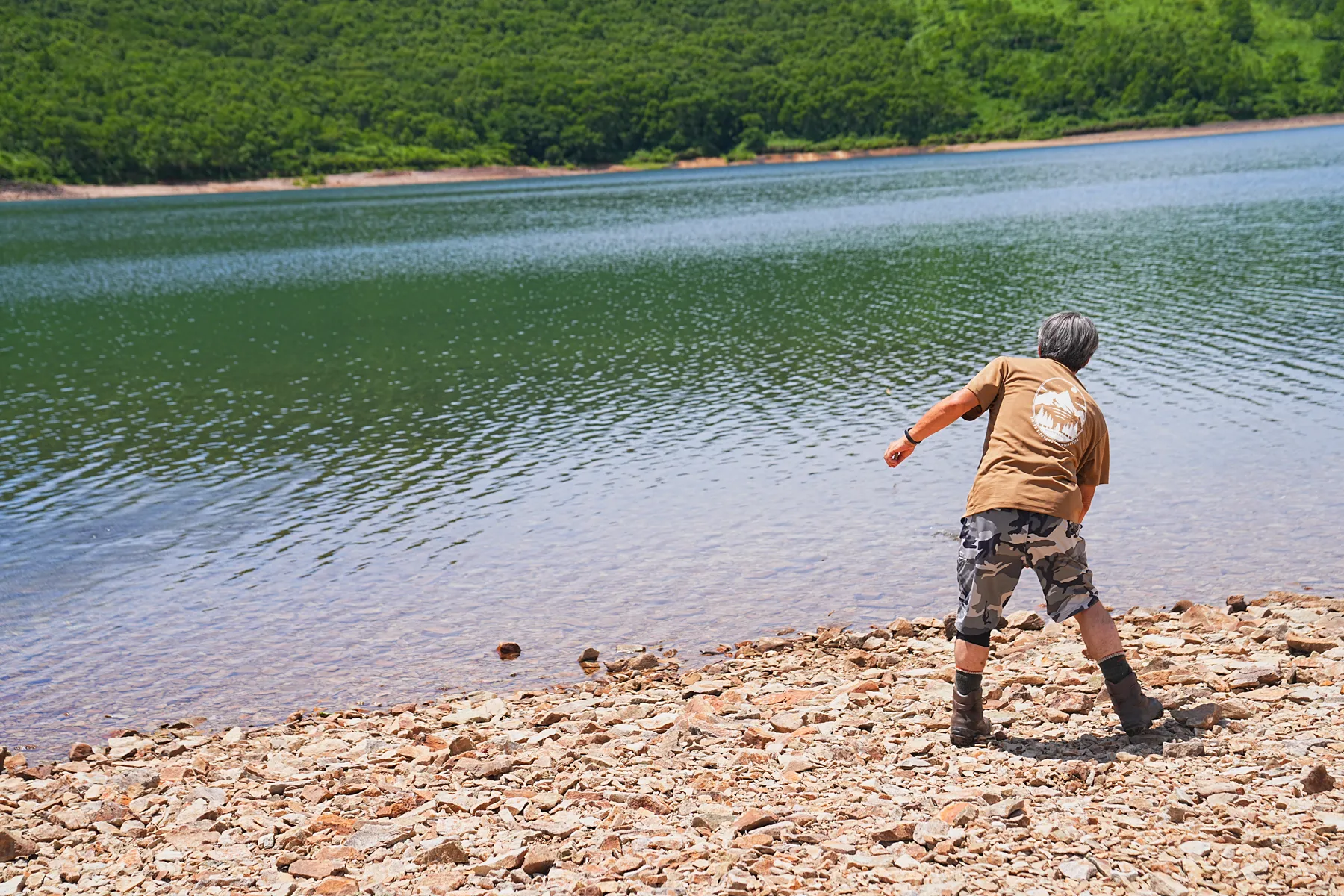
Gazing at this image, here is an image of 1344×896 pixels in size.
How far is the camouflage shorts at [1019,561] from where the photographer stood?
697 cm

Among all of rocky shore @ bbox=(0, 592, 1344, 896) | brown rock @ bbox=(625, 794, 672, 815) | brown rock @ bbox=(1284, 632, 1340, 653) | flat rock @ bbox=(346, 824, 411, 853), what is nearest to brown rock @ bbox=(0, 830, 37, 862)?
rocky shore @ bbox=(0, 592, 1344, 896)

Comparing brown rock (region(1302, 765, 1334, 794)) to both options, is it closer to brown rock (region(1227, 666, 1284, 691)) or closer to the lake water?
brown rock (region(1227, 666, 1284, 691))

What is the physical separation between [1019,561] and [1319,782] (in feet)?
6.07

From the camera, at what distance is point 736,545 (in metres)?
14.2

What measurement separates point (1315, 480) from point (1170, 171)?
3632 inches

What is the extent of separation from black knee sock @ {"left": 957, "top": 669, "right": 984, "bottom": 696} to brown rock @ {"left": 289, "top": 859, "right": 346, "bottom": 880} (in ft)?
11.8

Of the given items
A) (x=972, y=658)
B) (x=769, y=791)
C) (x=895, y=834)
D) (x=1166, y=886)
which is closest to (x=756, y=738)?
(x=769, y=791)

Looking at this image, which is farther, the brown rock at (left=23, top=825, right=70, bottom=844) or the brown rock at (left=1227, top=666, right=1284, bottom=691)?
the brown rock at (left=1227, top=666, right=1284, bottom=691)

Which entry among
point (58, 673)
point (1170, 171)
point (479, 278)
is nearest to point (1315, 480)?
point (58, 673)

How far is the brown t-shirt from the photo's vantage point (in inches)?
275

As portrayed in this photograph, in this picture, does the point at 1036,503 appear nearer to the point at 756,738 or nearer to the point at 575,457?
A: the point at 756,738

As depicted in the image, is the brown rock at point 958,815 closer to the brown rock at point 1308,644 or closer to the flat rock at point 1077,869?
the flat rock at point 1077,869

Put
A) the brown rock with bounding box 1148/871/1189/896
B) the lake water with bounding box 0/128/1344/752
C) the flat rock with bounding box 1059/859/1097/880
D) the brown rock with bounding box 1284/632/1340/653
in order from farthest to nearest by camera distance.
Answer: the lake water with bounding box 0/128/1344/752
the brown rock with bounding box 1284/632/1340/653
the flat rock with bounding box 1059/859/1097/880
the brown rock with bounding box 1148/871/1189/896

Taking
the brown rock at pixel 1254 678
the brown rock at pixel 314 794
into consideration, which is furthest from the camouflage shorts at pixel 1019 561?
the brown rock at pixel 314 794
